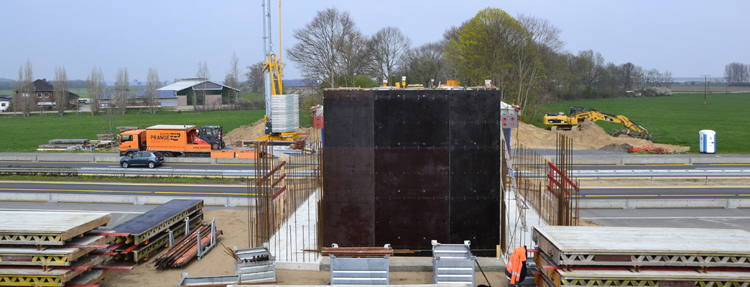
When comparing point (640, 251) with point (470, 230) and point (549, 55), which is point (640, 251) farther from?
point (549, 55)

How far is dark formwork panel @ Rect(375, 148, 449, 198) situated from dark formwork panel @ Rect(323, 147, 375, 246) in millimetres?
287

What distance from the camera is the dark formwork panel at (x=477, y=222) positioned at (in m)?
14.2

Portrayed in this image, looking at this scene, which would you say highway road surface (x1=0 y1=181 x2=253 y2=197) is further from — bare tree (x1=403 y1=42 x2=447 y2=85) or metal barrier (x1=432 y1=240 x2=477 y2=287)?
bare tree (x1=403 y1=42 x2=447 y2=85)

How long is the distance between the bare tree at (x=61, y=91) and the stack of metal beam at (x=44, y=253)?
9515cm

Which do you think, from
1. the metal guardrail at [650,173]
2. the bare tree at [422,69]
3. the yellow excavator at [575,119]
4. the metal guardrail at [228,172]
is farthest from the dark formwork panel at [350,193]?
the bare tree at [422,69]

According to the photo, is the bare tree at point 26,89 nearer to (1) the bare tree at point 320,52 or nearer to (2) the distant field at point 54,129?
(2) the distant field at point 54,129

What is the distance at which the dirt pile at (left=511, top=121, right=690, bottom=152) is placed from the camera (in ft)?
143

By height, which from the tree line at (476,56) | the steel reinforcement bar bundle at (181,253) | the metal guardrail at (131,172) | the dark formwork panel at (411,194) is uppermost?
the tree line at (476,56)

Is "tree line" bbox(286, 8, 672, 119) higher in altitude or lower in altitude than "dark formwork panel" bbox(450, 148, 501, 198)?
higher

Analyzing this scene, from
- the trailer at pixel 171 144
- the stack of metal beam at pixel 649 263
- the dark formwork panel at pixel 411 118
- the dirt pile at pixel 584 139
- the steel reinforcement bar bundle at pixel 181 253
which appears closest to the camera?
the stack of metal beam at pixel 649 263

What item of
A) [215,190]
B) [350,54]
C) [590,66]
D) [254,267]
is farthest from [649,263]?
[590,66]

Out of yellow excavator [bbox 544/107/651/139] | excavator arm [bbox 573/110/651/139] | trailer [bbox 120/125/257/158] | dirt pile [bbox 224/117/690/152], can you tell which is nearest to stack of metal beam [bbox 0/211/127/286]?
trailer [bbox 120/125/257/158]

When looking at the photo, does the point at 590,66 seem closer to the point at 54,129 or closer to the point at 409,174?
Result: the point at 54,129

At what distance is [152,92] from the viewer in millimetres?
106562
